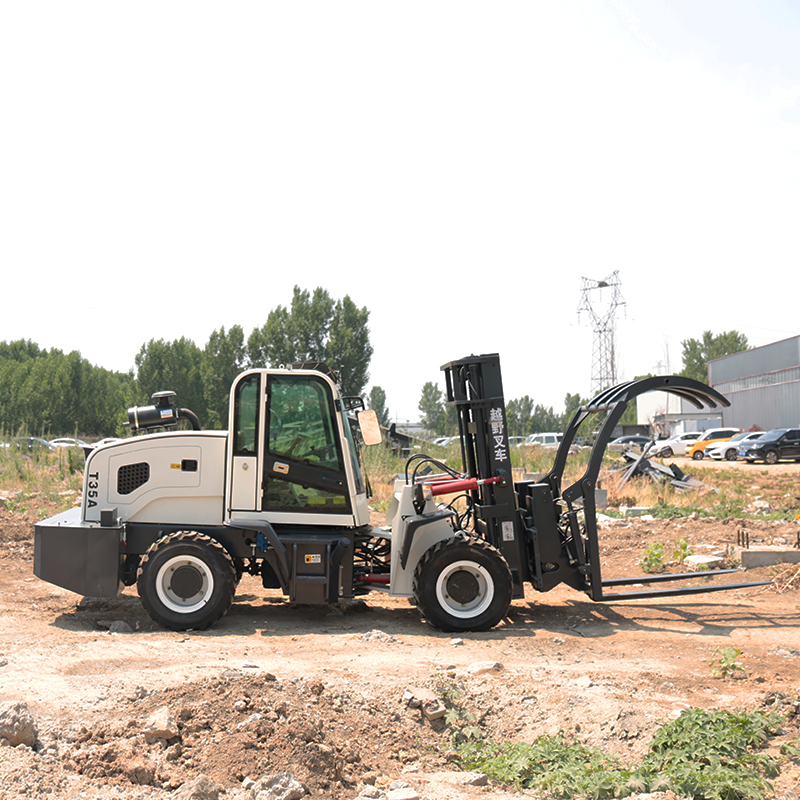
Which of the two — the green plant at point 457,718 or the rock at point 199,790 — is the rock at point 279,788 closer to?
the rock at point 199,790

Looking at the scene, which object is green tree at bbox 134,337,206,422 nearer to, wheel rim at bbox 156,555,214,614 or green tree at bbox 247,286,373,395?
green tree at bbox 247,286,373,395

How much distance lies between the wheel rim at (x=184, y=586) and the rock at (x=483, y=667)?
2820 mm

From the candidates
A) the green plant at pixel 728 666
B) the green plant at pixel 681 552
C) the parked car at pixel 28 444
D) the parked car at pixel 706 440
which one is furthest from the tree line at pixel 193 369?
the green plant at pixel 728 666

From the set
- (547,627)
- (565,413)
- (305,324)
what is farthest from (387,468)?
(565,413)

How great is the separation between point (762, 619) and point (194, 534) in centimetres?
581

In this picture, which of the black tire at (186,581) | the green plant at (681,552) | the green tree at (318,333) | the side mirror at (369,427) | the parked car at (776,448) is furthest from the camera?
the green tree at (318,333)

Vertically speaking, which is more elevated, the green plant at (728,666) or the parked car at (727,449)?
the parked car at (727,449)

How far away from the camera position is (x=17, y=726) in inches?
161

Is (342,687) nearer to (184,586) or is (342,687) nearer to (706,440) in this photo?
(184,586)

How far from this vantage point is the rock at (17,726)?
13.3 ft

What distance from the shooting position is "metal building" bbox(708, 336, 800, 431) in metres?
49.2

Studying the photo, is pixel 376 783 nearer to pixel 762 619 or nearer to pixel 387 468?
pixel 762 619

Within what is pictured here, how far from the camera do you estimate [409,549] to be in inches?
280

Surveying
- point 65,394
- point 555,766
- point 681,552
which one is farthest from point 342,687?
point 65,394
